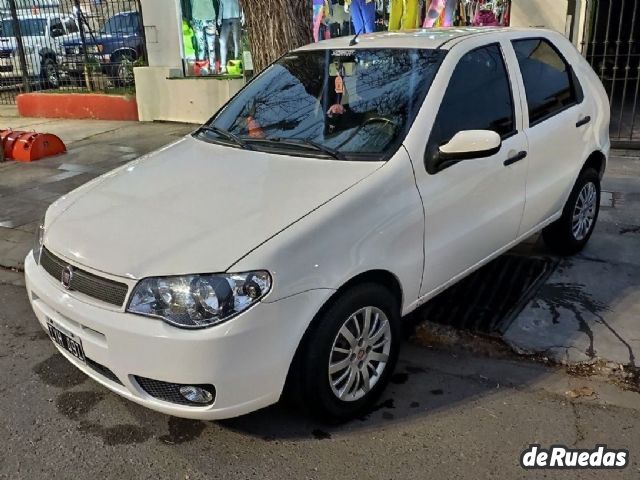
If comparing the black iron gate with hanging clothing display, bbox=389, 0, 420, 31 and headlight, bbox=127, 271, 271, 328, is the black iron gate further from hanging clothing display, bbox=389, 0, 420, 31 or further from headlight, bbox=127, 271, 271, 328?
headlight, bbox=127, 271, 271, 328

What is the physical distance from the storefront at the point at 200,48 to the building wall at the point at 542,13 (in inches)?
83.0

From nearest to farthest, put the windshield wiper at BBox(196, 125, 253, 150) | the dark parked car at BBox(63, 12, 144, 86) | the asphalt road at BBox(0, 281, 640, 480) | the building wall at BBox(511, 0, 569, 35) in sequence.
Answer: the asphalt road at BBox(0, 281, 640, 480) < the windshield wiper at BBox(196, 125, 253, 150) < the building wall at BBox(511, 0, 569, 35) < the dark parked car at BBox(63, 12, 144, 86)

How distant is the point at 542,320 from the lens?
12.8 ft

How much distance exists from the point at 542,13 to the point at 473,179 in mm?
5772

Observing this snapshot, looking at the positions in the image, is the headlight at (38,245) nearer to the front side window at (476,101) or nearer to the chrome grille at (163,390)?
the chrome grille at (163,390)

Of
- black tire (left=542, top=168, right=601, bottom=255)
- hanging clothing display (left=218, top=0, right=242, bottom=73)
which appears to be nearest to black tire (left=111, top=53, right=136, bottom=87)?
hanging clothing display (left=218, top=0, right=242, bottom=73)

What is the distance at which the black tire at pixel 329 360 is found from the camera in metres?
2.70

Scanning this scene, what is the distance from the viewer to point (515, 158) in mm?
3730

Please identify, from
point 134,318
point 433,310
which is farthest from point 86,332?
point 433,310

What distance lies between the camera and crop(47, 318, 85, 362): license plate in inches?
111

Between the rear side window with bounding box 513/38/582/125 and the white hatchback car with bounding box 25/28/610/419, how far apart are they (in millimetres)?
20

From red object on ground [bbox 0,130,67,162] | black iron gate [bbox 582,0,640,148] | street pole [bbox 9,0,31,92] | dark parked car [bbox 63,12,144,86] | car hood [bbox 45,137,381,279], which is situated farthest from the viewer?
street pole [bbox 9,0,31,92]

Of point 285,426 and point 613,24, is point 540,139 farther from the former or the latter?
point 613,24

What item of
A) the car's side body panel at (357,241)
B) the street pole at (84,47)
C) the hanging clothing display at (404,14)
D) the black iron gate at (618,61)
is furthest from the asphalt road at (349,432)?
Answer: the street pole at (84,47)
